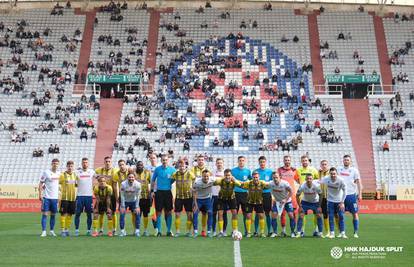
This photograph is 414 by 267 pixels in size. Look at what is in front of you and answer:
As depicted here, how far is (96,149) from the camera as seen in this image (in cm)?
5397

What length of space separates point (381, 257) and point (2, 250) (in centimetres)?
793

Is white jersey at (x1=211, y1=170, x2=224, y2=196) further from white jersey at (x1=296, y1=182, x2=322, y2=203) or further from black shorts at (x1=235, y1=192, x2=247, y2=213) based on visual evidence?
white jersey at (x1=296, y1=182, x2=322, y2=203)

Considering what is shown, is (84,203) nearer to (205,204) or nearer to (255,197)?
(205,204)

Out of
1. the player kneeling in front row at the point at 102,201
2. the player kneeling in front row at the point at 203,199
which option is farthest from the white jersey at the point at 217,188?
the player kneeling in front row at the point at 102,201

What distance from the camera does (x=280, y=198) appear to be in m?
20.8

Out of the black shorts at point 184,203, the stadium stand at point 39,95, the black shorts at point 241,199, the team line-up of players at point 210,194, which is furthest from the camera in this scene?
the stadium stand at point 39,95

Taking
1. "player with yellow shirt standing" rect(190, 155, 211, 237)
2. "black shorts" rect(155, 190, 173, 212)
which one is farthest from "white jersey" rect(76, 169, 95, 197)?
"player with yellow shirt standing" rect(190, 155, 211, 237)

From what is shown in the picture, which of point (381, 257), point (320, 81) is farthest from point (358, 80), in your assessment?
point (381, 257)

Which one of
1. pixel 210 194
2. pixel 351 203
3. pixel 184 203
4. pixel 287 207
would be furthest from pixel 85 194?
pixel 351 203

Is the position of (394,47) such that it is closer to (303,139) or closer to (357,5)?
(357,5)

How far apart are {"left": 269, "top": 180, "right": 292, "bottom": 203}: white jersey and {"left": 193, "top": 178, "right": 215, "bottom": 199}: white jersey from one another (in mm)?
1640

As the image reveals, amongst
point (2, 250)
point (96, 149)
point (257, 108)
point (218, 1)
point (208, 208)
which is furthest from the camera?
point (218, 1)

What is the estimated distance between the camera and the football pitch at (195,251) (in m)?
14.1

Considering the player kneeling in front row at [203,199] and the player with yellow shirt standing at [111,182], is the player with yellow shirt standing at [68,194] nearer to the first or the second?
the player with yellow shirt standing at [111,182]
